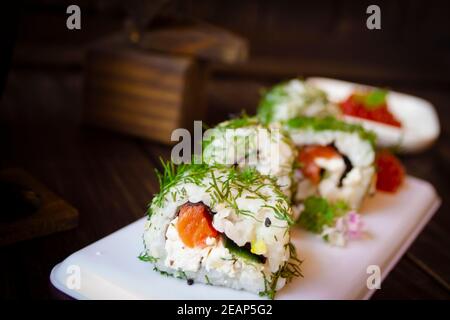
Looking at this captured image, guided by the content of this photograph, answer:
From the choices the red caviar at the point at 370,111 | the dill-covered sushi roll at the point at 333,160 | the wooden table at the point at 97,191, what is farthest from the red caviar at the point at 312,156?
the red caviar at the point at 370,111

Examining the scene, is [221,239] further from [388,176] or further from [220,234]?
[388,176]

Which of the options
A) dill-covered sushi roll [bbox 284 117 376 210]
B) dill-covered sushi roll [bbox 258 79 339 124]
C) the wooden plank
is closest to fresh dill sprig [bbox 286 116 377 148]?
dill-covered sushi roll [bbox 284 117 376 210]

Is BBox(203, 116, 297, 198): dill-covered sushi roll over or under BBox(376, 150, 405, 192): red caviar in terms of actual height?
over

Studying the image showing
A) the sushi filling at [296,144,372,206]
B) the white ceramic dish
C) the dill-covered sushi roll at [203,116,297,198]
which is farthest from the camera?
the white ceramic dish

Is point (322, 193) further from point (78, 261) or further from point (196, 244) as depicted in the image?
point (78, 261)

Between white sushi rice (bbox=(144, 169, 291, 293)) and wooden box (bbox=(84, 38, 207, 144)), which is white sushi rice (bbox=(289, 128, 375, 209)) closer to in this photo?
white sushi rice (bbox=(144, 169, 291, 293))

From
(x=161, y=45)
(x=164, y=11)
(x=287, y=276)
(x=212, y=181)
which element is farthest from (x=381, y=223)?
(x=164, y=11)
